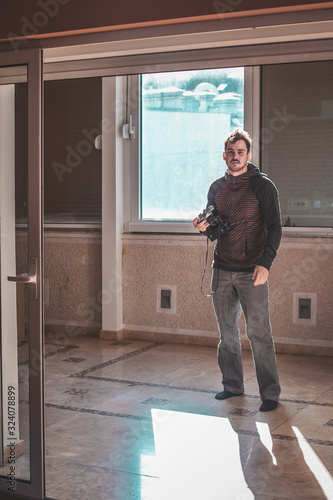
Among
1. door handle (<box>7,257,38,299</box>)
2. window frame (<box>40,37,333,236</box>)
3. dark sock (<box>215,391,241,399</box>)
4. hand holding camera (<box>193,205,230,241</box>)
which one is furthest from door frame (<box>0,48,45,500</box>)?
dark sock (<box>215,391,241,399</box>)

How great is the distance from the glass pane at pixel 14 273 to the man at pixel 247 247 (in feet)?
4.63

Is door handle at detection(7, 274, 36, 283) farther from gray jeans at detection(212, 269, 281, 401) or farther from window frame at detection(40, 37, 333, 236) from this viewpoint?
gray jeans at detection(212, 269, 281, 401)

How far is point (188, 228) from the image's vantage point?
5.61 meters

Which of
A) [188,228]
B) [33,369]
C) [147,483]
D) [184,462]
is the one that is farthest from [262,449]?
[188,228]

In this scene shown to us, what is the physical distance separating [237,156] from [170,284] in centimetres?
204

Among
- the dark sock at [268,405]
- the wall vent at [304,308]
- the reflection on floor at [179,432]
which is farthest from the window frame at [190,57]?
the wall vent at [304,308]

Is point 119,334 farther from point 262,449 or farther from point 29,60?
point 29,60

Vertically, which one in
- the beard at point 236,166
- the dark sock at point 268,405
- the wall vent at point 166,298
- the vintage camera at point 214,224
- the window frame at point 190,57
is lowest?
the dark sock at point 268,405

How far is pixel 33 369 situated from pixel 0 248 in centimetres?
53

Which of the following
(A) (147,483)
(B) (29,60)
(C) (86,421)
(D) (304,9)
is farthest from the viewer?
(C) (86,421)

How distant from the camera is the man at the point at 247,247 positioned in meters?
3.79

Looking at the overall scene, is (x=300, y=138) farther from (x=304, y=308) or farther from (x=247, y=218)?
(x=247, y=218)

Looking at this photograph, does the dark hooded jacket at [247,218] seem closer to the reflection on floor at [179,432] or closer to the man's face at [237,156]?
the man's face at [237,156]

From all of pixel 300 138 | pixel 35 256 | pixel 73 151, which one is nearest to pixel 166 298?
pixel 73 151
